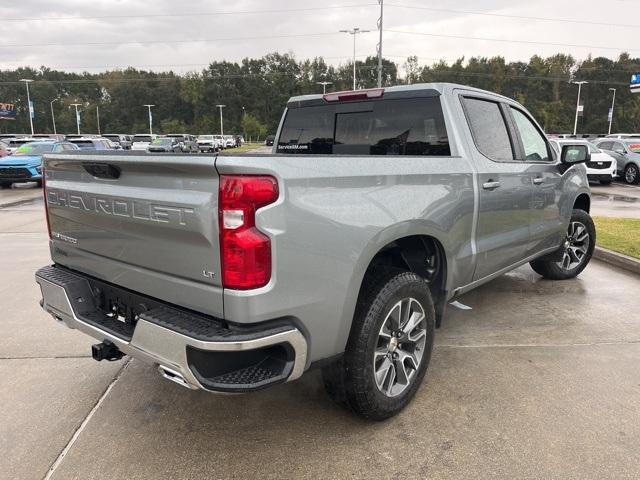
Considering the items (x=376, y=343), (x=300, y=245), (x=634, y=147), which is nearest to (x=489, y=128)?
(x=376, y=343)

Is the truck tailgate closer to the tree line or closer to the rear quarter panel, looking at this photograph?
the rear quarter panel

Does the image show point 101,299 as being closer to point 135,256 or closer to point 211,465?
point 135,256

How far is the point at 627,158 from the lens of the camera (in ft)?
60.5

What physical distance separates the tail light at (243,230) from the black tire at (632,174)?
65.5ft

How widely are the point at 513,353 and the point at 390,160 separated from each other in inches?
81.8

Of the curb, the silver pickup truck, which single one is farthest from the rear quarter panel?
the curb

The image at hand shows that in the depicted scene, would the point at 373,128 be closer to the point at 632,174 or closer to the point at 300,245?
the point at 300,245

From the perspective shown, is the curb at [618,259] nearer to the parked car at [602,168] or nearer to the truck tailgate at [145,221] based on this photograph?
the truck tailgate at [145,221]

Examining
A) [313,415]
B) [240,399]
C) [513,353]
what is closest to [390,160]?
[313,415]

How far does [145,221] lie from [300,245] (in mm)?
776

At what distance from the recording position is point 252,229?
2.11 meters

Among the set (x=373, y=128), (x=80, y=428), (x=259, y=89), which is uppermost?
(x=259, y=89)

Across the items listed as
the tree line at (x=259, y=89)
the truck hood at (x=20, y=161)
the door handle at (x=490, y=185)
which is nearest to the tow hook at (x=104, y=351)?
the door handle at (x=490, y=185)

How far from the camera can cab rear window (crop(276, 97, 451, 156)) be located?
3.62 metres
